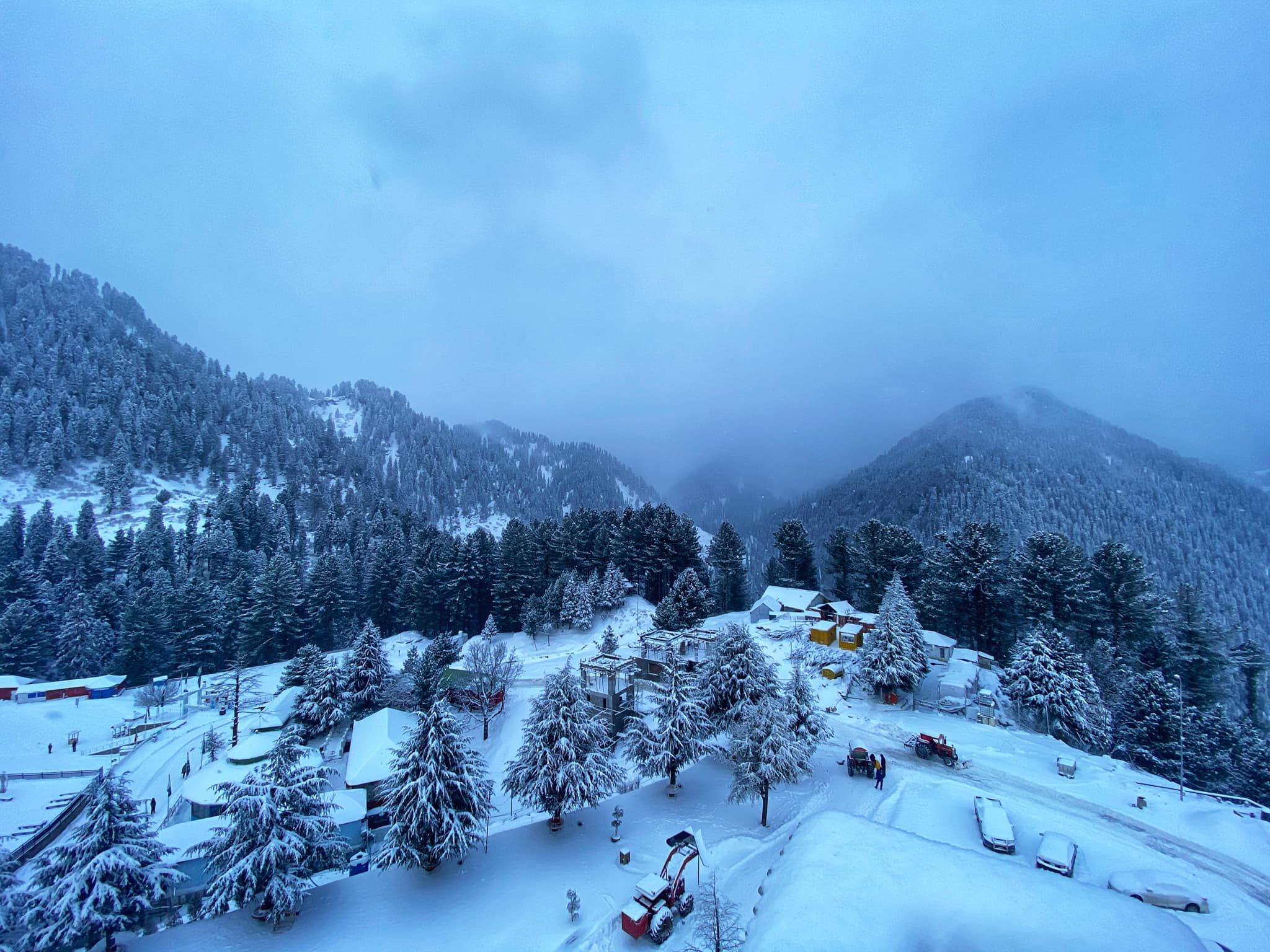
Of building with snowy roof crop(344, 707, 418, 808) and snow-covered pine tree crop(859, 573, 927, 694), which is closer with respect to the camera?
building with snowy roof crop(344, 707, 418, 808)

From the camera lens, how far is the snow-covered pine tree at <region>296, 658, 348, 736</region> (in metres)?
32.0

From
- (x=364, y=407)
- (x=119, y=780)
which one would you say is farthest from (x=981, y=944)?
(x=364, y=407)

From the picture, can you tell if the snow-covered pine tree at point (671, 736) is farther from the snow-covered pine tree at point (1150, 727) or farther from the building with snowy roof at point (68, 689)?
the building with snowy roof at point (68, 689)

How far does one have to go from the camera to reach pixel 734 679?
2506 centimetres

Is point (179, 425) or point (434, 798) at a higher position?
point (179, 425)

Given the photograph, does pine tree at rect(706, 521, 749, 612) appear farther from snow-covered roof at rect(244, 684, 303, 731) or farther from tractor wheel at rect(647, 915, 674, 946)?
tractor wheel at rect(647, 915, 674, 946)

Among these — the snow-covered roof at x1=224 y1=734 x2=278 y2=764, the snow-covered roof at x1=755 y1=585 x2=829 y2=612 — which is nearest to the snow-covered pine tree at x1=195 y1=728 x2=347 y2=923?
the snow-covered roof at x1=224 y1=734 x2=278 y2=764

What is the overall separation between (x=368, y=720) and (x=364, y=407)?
177514 mm

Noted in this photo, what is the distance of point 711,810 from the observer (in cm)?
2080

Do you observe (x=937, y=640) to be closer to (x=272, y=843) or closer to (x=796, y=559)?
(x=796, y=559)

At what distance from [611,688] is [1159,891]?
76.9ft

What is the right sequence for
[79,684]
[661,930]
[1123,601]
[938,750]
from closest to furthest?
[661,930]
[938,750]
[1123,601]
[79,684]

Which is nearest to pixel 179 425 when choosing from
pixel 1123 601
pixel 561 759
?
pixel 561 759

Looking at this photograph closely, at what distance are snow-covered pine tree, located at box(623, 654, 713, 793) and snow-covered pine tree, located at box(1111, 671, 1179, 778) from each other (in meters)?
22.9
